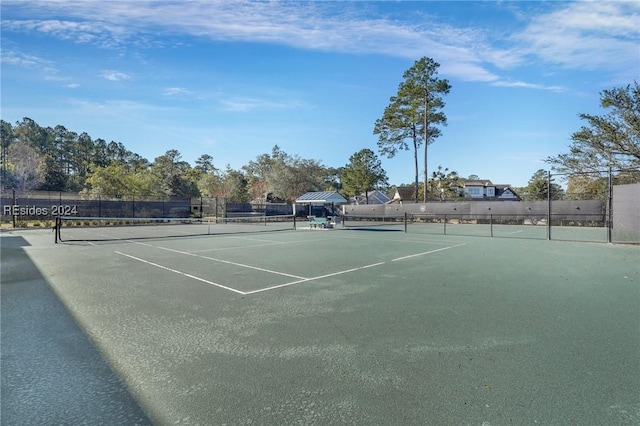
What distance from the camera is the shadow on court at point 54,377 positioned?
2314 millimetres

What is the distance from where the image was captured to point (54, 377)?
282cm

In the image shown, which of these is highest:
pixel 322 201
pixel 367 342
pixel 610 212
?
pixel 322 201

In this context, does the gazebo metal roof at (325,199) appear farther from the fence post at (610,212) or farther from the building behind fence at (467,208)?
the fence post at (610,212)

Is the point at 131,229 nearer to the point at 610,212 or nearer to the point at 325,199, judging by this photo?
the point at 325,199

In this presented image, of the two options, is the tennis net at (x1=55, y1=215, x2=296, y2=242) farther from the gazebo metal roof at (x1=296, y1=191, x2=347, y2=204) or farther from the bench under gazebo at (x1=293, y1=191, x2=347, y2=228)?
the gazebo metal roof at (x1=296, y1=191, x2=347, y2=204)

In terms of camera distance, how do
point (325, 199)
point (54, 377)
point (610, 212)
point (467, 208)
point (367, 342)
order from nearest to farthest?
point (54, 377), point (367, 342), point (610, 212), point (325, 199), point (467, 208)

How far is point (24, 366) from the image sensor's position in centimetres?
303

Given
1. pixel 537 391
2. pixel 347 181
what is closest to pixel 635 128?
pixel 537 391

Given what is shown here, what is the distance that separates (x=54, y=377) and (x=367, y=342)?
9.15 ft

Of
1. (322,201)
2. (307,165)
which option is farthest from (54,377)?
(307,165)

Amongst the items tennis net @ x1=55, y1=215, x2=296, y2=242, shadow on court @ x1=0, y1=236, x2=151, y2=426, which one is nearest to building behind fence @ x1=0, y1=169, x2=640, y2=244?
tennis net @ x1=55, y1=215, x2=296, y2=242

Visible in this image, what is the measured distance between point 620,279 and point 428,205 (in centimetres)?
2388

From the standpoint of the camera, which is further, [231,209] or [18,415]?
[231,209]

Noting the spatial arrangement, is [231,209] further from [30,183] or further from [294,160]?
[30,183]
